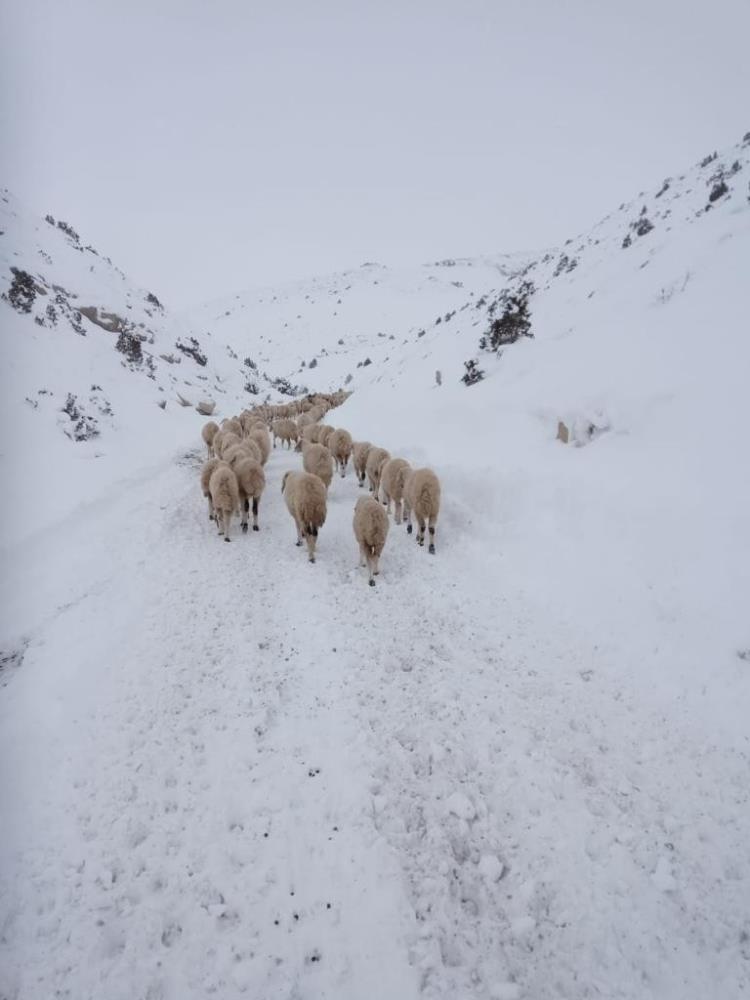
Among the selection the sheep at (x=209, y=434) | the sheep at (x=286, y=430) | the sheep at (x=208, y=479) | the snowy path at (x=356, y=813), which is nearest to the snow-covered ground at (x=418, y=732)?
the snowy path at (x=356, y=813)

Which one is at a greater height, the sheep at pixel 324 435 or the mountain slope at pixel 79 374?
the mountain slope at pixel 79 374

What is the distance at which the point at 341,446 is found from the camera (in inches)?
545

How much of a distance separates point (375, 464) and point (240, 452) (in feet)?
10.7

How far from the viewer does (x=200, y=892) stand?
3277 mm

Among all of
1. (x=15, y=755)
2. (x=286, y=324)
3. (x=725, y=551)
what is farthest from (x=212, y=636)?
(x=286, y=324)

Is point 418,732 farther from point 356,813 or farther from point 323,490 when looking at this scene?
point 323,490

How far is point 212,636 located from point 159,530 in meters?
4.20

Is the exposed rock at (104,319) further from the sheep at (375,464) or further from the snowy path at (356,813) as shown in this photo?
the snowy path at (356,813)

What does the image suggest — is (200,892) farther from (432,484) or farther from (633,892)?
(432,484)

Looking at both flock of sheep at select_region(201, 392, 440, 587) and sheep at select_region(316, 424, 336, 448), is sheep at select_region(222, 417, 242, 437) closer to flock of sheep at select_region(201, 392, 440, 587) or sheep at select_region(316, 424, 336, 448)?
flock of sheep at select_region(201, 392, 440, 587)

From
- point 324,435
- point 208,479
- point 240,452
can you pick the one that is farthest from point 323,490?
point 324,435

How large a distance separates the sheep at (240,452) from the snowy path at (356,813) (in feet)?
16.4

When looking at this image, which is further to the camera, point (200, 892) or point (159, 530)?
point (159, 530)

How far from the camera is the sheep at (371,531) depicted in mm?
7504
